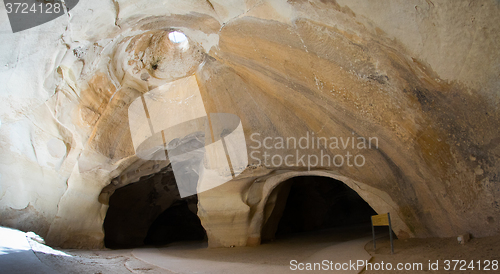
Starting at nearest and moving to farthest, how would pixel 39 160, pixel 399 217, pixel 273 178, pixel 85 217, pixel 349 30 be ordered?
pixel 349 30 < pixel 399 217 < pixel 39 160 < pixel 85 217 < pixel 273 178

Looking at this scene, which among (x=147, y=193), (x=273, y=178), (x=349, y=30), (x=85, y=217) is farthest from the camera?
(x=147, y=193)

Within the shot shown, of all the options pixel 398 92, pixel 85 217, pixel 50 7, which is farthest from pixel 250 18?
pixel 85 217

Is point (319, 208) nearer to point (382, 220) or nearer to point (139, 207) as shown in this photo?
point (139, 207)

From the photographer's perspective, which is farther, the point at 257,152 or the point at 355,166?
the point at 257,152

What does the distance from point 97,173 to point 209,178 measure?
1.78m

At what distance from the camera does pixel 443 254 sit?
2768mm

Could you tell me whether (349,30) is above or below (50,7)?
below

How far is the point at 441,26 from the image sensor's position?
7.72 ft

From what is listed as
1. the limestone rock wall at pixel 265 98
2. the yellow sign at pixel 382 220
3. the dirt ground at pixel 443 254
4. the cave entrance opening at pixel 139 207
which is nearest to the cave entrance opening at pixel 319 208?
the cave entrance opening at pixel 139 207

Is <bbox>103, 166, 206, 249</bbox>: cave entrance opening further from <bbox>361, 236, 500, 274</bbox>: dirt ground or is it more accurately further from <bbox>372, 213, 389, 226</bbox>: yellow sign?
<bbox>361, 236, 500, 274</bbox>: dirt ground

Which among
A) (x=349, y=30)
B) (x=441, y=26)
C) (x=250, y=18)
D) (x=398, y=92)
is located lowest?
(x=398, y=92)

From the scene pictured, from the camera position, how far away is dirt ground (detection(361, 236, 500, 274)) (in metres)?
2.37

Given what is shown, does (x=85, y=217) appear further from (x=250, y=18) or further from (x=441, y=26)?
(x=441, y=26)

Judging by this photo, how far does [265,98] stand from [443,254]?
271 centimetres
